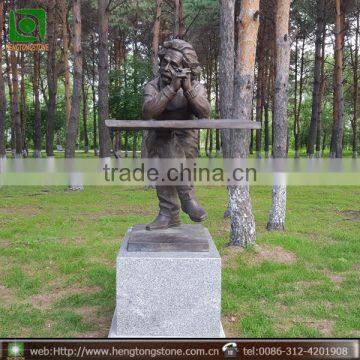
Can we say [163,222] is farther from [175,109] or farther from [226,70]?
[226,70]

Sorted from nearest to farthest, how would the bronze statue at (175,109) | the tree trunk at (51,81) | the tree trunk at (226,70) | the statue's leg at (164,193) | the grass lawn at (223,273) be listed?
the bronze statue at (175,109) < the statue's leg at (164,193) < the grass lawn at (223,273) < the tree trunk at (226,70) < the tree trunk at (51,81)

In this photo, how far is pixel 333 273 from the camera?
6895 mm

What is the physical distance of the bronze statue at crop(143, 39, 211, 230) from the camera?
4.27 m

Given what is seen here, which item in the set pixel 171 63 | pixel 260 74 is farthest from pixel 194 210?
pixel 260 74

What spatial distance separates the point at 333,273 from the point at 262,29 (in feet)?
71.3

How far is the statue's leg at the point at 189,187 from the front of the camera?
4.64m

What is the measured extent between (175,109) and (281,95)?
207 inches

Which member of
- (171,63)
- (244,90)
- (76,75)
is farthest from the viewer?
(76,75)

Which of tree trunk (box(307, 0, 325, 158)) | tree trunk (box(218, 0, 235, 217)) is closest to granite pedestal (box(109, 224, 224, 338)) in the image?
tree trunk (box(218, 0, 235, 217))

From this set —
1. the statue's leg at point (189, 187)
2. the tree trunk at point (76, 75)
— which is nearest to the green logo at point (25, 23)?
the tree trunk at point (76, 75)

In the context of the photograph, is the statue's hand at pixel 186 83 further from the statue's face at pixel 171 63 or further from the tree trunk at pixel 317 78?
the tree trunk at pixel 317 78

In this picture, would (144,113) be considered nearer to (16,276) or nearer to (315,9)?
(16,276)

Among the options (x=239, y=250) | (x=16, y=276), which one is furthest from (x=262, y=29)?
(x=16, y=276)

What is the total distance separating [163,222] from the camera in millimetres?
4691
